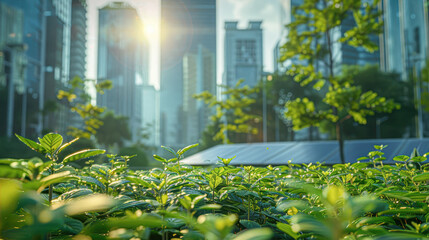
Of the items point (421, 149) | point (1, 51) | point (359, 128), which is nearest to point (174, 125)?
point (1, 51)

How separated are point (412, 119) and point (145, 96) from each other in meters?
173

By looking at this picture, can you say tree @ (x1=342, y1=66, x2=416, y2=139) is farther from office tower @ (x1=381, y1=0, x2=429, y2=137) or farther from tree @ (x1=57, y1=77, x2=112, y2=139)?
tree @ (x1=57, y1=77, x2=112, y2=139)

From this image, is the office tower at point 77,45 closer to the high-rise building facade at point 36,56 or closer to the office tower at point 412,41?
the high-rise building facade at point 36,56

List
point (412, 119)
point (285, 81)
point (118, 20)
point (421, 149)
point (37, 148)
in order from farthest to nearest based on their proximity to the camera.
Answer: point (118, 20)
point (285, 81)
point (412, 119)
point (421, 149)
point (37, 148)

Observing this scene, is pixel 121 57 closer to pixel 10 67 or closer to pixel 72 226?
pixel 10 67

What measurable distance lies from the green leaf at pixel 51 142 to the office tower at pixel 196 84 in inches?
5503

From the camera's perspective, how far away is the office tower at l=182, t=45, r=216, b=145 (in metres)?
150

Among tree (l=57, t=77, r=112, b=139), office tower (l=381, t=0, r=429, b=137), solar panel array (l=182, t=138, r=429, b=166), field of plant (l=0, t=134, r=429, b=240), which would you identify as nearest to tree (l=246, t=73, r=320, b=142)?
office tower (l=381, t=0, r=429, b=137)

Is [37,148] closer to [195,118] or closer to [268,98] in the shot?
[268,98]

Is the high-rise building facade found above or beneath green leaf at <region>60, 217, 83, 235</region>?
above

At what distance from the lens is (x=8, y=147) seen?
2242 centimetres

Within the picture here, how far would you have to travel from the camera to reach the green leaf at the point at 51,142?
1.25 m

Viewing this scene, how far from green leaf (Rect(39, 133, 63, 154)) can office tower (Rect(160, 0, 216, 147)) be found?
15332 centimetres

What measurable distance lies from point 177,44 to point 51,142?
188m
